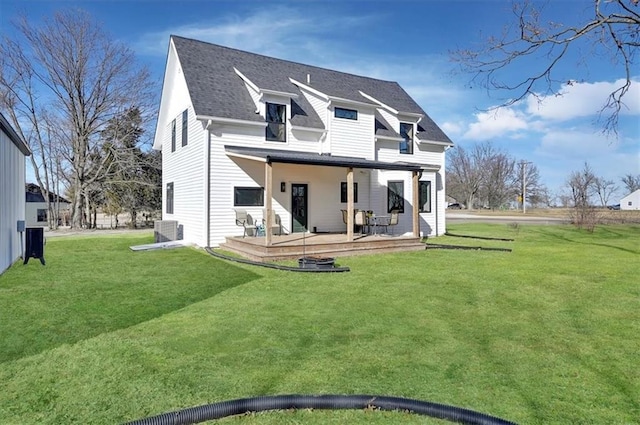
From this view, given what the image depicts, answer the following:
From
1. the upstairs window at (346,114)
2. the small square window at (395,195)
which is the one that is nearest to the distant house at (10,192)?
the upstairs window at (346,114)

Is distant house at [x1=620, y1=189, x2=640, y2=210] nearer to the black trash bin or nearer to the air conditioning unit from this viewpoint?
the air conditioning unit

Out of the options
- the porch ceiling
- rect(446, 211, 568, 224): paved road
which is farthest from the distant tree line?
the porch ceiling

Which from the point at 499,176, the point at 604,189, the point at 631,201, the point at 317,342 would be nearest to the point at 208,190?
the point at 317,342

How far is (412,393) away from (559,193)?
2702 inches

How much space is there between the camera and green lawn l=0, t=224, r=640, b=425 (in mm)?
2973

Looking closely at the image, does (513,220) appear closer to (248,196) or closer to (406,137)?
(406,137)

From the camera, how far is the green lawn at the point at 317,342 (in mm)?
2973

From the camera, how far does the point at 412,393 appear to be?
10.1ft

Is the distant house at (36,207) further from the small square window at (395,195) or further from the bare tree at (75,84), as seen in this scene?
the small square window at (395,195)

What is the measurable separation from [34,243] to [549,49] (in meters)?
12.0

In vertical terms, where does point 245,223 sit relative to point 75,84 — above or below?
below

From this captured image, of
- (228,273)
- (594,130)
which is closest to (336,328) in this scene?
(228,273)

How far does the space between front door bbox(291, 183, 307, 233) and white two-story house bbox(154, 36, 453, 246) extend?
4 cm

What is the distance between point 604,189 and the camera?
200ft
